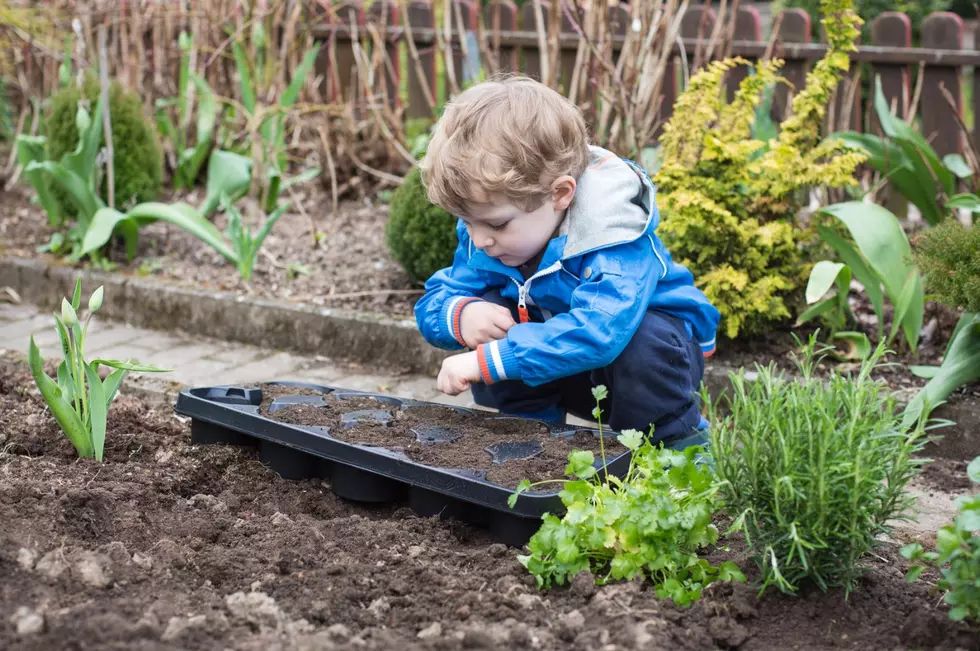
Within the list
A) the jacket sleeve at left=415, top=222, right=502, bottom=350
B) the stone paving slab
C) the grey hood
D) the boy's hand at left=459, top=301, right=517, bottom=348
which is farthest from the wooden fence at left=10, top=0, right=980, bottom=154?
the grey hood

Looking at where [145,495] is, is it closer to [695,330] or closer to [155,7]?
[695,330]

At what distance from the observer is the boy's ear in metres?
2.52

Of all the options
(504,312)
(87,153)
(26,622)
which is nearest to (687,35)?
(87,153)

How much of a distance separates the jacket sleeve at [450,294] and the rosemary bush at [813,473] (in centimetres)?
116

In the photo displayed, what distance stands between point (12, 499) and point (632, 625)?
1.31 metres

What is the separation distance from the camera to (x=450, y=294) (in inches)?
115

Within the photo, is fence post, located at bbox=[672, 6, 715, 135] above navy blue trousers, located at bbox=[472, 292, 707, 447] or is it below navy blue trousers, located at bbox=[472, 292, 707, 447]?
above

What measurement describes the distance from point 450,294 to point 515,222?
1.50 feet

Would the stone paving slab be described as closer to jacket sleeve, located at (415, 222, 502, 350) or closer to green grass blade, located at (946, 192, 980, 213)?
jacket sleeve, located at (415, 222, 502, 350)

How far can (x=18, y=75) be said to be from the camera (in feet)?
22.3

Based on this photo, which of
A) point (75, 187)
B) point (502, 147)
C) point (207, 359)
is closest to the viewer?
point (502, 147)

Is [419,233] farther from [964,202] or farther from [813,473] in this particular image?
[813,473]

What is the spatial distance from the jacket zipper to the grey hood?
0.06 metres

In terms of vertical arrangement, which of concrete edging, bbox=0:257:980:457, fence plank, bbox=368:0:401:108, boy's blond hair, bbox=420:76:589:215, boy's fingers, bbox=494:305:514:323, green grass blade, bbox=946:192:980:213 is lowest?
concrete edging, bbox=0:257:980:457
